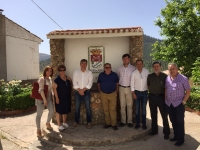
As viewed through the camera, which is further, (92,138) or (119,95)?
(119,95)

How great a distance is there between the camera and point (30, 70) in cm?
1675

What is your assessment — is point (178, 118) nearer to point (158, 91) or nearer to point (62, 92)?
point (158, 91)

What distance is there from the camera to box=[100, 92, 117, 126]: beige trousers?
535 centimetres

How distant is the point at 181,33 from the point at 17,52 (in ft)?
38.3

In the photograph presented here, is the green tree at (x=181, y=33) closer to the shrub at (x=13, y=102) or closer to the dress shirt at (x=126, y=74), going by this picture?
the dress shirt at (x=126, y=74)

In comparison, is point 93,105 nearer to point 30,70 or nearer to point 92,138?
point 92,138

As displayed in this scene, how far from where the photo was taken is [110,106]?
5.44m

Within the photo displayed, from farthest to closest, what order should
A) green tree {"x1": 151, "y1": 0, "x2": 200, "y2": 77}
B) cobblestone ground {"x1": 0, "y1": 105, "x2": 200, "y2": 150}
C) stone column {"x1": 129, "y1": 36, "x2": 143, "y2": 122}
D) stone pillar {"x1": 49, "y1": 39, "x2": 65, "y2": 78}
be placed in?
green tree {"x1": 151, "y1": 0, "x2": 200, "y2": 77}, stone pillar {"x1": 49, "y1": 39, "x2": 65, "y2": 78}, stone column {"x1": 129, "y1": 36, "x2": 143, "y2": 122}, cobblestone ground {"x1": 0, "y1": 105, "x2": 200, "y2": 150}

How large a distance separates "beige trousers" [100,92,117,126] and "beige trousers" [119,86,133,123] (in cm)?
22

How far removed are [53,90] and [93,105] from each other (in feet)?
4.41

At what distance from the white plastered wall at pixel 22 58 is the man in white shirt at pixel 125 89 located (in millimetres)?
11028

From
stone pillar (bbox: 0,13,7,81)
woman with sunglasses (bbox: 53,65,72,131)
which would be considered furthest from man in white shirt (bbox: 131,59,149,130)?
stone pillar (bbox: 0,13,7,81)

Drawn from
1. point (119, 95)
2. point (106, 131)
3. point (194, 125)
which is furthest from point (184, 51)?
point (106, 131)

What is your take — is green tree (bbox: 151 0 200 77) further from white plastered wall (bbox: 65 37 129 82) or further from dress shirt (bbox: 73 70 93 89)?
dress shirt (bbox: 73 70 93 89)
